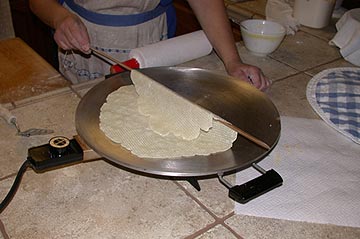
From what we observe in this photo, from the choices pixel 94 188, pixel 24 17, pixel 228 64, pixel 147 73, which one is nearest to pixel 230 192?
pixel 94 188

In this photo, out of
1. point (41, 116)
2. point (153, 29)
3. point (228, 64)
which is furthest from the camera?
point (153, 29)

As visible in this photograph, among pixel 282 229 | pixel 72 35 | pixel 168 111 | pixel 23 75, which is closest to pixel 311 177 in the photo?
pixel 282 229

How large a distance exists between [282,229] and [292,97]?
0.43 m

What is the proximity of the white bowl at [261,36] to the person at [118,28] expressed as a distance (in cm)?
8

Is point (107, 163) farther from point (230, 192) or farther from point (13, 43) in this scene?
point (13, 43)

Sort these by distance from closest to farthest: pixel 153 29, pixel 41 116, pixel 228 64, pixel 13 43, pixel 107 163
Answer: pixel 107 163 → pixel 41 116 → pixel 228 64 → pixel 13 43 → pixel 153 29

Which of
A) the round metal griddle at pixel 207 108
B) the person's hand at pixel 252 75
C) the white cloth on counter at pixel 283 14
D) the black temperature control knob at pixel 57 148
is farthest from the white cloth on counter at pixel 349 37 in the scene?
the black temperature control knob at pixel 57 148

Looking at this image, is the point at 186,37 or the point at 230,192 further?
the point at 186,37

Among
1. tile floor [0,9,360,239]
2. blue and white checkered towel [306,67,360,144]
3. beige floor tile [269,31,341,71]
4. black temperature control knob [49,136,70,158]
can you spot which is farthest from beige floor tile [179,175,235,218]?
beige floor tile [269,31,341,71]

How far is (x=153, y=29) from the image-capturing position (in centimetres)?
127

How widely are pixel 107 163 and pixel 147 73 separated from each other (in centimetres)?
23

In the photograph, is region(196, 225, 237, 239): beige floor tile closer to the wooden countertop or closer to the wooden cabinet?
the wooden countertop

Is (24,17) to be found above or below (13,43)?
below

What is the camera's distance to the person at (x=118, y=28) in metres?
0.95
